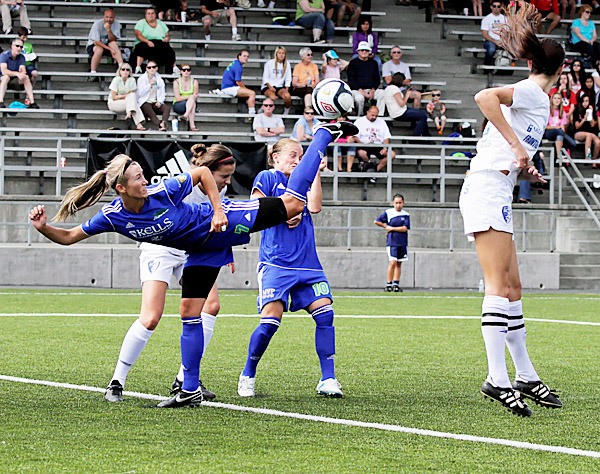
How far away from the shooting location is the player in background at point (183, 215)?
6.91 metres

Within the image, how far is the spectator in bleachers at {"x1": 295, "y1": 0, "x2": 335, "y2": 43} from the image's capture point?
26938 millimetres

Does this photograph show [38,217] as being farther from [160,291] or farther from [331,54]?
[331,54]

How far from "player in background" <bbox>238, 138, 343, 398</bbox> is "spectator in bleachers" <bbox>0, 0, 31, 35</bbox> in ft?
62.8

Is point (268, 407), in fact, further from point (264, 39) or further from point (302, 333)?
point (264, 39)

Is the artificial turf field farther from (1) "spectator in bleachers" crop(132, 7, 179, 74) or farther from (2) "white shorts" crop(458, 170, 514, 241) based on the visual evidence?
(1) "spectator in bleachers" crop(132, 7, 179, 74)

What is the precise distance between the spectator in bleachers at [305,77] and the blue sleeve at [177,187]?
58.2 ft

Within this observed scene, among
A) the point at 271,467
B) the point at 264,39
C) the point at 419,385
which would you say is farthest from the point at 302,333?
the point at 264,39

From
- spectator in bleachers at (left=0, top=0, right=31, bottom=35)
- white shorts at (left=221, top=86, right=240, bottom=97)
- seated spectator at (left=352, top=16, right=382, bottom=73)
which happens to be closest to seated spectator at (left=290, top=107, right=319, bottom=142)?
white shorts at (left=221, top=86, right=240, bottom=97)

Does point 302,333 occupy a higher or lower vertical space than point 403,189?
lower

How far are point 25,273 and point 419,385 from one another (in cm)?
1341

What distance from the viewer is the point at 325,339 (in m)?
7.83

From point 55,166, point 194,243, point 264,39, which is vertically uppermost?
point 264,39

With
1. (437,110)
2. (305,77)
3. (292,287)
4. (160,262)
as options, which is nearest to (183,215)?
(160,262)

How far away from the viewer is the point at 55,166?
22312 millimetres
